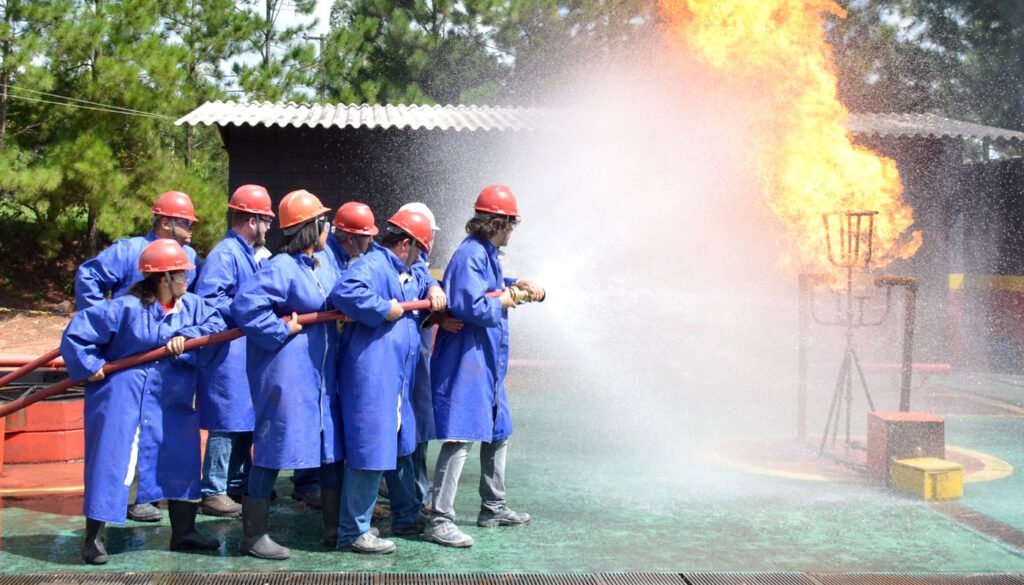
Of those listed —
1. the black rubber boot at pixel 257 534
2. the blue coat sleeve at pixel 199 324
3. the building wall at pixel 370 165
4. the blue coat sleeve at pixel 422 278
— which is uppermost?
the building wall at pixel 370 165

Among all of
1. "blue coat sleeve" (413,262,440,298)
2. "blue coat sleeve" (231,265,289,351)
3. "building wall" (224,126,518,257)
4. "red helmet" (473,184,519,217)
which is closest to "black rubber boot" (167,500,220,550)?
"blue coat sleeve" (231,265,289,351)

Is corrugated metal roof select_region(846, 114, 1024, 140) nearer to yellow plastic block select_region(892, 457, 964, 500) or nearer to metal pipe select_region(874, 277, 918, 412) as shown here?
metal pipe select_region(874, 277, 918, 412)

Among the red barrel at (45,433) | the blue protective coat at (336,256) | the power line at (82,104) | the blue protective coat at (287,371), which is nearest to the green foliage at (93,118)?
the power line at (82,104)

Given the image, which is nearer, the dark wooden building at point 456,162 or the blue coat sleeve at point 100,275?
the blue coat sleeve at point 100,275

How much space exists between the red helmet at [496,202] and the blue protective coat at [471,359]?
184 mm

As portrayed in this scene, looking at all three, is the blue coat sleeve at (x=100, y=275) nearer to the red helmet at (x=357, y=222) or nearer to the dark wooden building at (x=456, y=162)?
the red helmet at (x=357, y=222)

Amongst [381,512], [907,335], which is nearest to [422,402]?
[381,512]

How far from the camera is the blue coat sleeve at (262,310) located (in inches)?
192

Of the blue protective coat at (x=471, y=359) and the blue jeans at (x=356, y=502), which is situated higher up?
the blue protective coat at (x=471, y=359)

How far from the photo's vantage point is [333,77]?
25.1 meters

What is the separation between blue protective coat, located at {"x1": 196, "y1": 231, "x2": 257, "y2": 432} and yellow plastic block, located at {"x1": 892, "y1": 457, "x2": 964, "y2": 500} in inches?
162

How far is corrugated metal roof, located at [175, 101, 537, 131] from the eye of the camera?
11898mm

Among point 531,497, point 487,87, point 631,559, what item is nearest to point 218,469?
point 531,497

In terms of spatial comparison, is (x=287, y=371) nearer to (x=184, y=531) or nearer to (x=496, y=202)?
(x=184, y=531)
